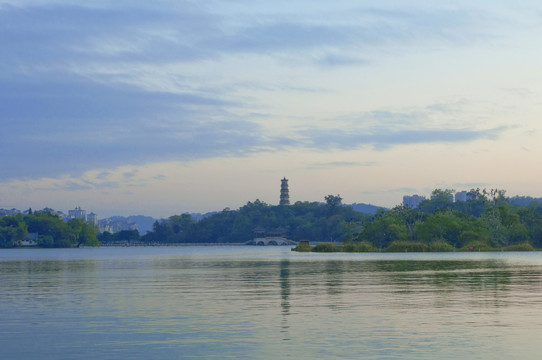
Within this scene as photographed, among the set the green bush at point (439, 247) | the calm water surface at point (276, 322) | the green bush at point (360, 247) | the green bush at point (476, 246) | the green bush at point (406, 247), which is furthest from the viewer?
the green bush at point (360, 247)

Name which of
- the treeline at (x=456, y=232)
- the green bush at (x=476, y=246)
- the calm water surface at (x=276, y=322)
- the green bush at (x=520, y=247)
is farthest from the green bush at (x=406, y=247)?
the calm water surface at (x=276, y=322)

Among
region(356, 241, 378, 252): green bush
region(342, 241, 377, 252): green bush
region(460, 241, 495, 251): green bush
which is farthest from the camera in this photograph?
region(342, 241, 377, 252): green bush

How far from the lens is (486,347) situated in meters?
→ 24.3

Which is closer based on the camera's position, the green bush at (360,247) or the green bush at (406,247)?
the green bush at (406,247)

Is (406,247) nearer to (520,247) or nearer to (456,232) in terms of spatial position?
(456,232)

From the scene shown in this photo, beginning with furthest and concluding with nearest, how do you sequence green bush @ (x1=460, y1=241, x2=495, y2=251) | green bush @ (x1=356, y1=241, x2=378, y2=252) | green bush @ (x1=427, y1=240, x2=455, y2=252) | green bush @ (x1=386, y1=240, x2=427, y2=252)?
green bush @ (x1=356, y1=241, x2=378, y2=252) < green bush @ (x1=460, y1=241, x2=495, y2=251) < green bush @ (x1=386, y1=240, x2=427, y2=252) < green bush @ (x1=427, y1=240, x2=455, y2=252)

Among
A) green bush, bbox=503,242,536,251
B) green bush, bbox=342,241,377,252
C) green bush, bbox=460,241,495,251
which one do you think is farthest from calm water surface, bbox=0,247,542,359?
green bush, bbox=503,242,536,251

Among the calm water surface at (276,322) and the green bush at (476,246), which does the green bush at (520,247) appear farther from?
the calm water surface at (276,322)

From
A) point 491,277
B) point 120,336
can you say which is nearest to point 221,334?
point 120,336

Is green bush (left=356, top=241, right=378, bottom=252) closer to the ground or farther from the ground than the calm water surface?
farther from the ground

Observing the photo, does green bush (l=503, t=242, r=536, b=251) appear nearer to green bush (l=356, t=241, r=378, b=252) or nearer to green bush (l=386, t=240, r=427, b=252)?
green bush (l=386, t=240, r=427, b=252)

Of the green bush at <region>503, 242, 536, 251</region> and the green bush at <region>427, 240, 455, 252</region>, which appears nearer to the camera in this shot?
the green bush at <region>427, 240, 455, 252</region>

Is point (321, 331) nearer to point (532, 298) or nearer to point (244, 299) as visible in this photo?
point (244, 299)

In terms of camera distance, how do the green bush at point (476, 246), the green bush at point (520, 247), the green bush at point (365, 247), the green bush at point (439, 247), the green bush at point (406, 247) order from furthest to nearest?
the green bush at point (520, 247), the green bush at point (365, 247), the green bush at point (476, 246), the green bush at point (406, 247), the green bush at point (439, 247)
